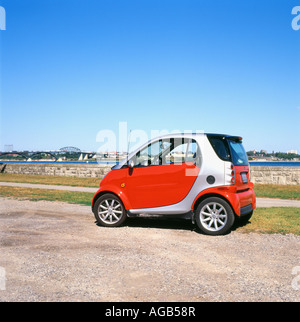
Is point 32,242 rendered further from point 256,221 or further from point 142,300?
point 256,221

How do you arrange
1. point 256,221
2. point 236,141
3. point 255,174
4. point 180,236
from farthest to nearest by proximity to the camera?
point 255,174 < point 256,221 < point 236,141 < point 180,236

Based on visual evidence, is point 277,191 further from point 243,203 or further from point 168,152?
point 168,152

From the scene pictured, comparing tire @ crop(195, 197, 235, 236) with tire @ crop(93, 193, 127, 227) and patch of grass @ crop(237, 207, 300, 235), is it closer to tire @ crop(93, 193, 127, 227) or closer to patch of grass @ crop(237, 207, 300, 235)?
patch of grass @ crop(237, 207, 300, 235)

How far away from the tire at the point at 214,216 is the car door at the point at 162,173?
46cm

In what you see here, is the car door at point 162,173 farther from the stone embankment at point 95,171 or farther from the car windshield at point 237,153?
the stone embankment at point 95,171

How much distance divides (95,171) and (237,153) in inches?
726

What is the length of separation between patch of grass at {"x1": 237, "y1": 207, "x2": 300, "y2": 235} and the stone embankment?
28.0 ft

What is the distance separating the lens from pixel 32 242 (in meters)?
6.48

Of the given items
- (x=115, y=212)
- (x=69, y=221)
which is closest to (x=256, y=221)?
(x=115, y=212)

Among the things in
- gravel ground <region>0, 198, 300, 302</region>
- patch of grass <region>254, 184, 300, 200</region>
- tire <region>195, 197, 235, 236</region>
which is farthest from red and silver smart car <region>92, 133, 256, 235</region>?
patch of grass <region>254, 184, 300, 200</region>

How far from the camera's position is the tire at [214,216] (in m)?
7.03

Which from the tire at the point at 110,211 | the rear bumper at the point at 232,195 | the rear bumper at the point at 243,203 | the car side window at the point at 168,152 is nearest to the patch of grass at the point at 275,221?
the rear bumper at the point at 243,203

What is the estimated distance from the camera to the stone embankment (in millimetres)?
18859
